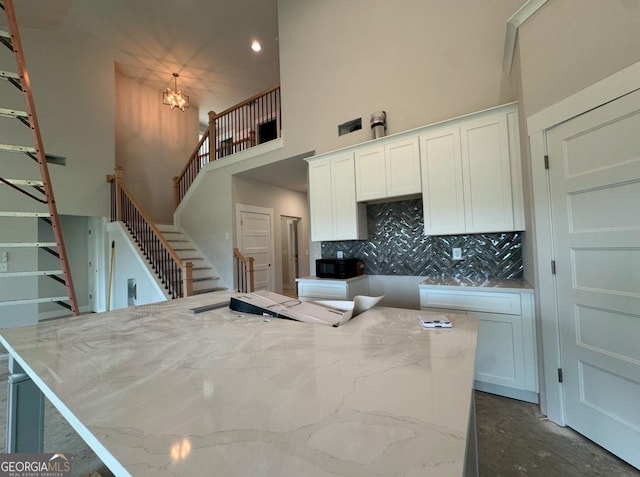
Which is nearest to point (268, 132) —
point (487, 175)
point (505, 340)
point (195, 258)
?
point (195, 258)

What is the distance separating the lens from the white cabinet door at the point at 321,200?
3391 mm

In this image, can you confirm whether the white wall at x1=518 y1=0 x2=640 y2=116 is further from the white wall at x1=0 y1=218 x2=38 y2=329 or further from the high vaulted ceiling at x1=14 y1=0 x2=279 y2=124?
the white wall at x1=0 y1=218 x2=38 y2=329

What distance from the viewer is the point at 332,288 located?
3.12 m

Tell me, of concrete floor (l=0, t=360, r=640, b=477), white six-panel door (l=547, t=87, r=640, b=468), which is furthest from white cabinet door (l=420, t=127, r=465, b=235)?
concrete floor (l=0, t=360, r=640, b=477)

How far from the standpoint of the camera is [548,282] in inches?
72.9

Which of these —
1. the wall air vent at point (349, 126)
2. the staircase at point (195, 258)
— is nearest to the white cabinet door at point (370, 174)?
the wall air vent at point (349, 126)

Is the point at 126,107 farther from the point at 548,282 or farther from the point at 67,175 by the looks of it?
the point at 548,282

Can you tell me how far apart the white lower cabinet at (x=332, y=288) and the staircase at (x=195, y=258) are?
2.21 m

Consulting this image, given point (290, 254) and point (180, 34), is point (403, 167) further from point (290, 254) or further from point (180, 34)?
point (180, 34)

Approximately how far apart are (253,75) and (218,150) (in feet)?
6.75

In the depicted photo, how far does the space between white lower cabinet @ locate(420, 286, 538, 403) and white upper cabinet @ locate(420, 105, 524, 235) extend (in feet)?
1.95

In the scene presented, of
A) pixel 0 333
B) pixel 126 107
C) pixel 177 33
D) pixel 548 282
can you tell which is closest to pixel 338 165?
pixel 548 282

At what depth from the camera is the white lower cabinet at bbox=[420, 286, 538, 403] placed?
80.5 inches

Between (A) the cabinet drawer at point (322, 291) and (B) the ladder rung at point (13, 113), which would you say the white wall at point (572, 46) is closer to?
(A) the cabinet drawer at point (322, 291)
